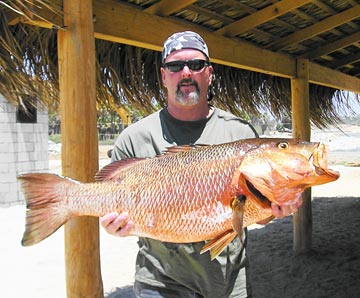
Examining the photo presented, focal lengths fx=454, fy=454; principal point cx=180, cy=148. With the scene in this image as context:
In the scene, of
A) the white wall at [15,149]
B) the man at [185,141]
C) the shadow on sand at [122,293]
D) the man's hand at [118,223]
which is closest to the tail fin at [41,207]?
the man's hand at [118,223]

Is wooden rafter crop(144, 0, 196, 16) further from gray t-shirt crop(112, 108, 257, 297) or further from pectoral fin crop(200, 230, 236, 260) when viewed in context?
pectoral fin crop(200, 230, 236, 260)

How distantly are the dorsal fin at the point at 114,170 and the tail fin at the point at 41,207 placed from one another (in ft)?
0.63

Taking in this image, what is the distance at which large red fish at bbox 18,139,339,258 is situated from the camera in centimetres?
172

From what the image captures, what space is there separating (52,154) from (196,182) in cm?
3084

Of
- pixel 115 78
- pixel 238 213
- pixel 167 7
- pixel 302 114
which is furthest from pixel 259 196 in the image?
pixel 302 114

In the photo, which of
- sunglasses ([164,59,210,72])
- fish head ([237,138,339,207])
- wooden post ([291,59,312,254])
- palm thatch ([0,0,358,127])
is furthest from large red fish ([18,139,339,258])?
wooden post ([291,59,312,254])

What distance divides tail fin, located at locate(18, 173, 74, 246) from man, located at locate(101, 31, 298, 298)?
1.61 feet

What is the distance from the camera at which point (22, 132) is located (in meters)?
11.1

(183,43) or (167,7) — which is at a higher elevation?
(167,7)

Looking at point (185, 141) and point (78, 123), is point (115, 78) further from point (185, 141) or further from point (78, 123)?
point (185, 141)

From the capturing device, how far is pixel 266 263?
6.32 meters

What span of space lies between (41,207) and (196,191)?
64cm

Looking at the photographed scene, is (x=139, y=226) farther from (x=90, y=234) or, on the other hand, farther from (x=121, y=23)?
(x=121, y=23)

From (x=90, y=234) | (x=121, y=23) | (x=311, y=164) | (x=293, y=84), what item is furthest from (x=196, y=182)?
(x=293, y=84)
